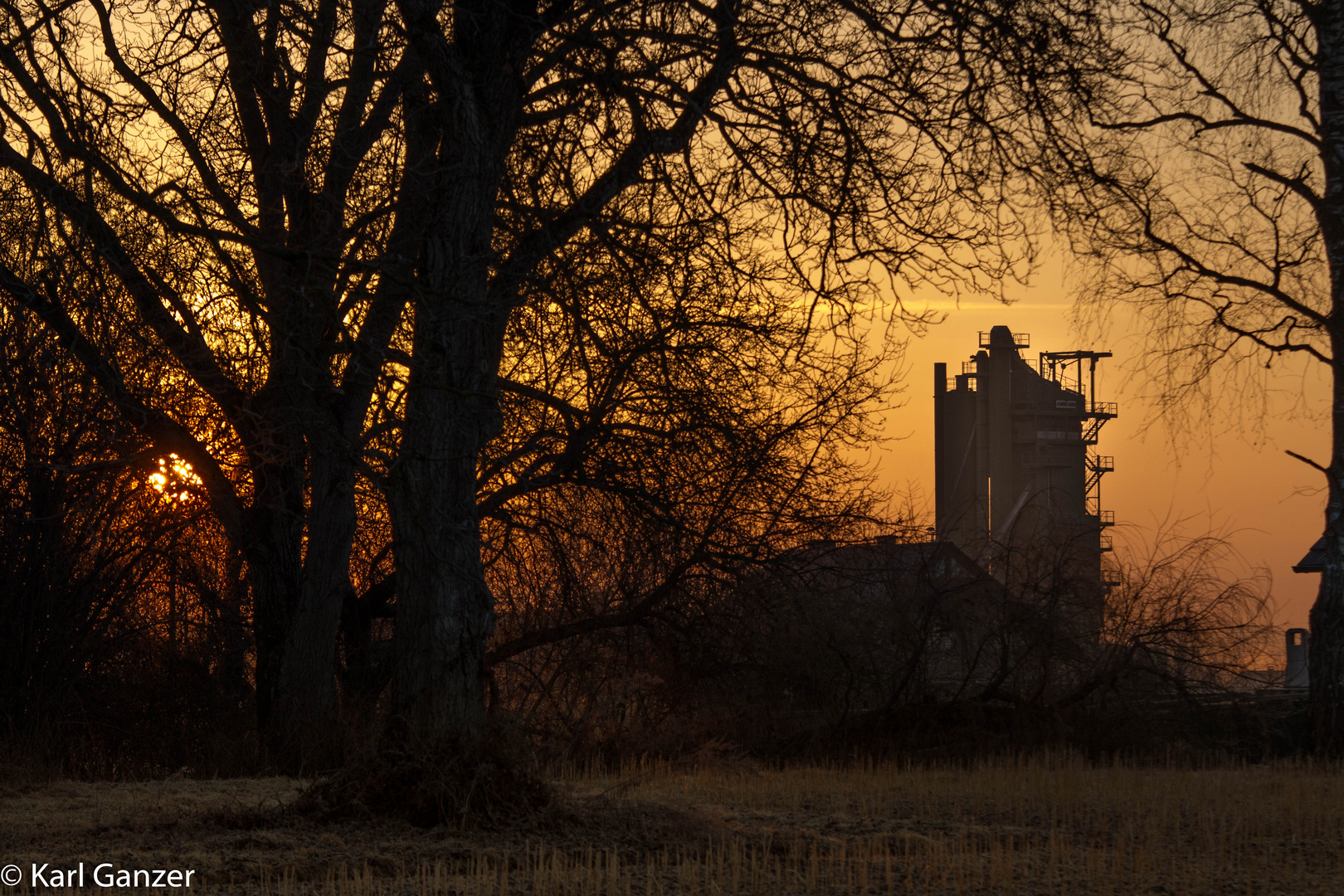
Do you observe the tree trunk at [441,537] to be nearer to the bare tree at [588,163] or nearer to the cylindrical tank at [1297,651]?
the bare tree at [588,163]

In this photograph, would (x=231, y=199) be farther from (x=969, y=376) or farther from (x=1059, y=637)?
(x=969, y=376)

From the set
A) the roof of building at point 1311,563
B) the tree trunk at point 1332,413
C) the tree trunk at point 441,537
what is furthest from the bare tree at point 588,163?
the roof of building at point 1311,563

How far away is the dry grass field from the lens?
225 inches

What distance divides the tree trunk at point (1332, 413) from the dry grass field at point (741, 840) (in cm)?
382

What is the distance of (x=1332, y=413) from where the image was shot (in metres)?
13.1

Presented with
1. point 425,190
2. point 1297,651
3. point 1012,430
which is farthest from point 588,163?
point 1012,430

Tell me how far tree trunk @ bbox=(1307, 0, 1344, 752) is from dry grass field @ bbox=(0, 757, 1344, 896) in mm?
3816

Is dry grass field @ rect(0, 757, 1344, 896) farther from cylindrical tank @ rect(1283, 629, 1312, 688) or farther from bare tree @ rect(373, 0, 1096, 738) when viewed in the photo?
cylindrical tank @ rect(1283, 629, 1312, 688)

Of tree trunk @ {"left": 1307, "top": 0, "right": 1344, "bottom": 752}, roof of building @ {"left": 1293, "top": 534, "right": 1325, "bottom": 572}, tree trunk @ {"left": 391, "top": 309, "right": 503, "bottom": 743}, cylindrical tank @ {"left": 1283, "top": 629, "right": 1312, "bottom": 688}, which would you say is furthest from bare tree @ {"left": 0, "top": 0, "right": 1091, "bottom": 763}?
roof of building @ {"left": 1293, "top": 534, "right": 1325, "bottom": 572}

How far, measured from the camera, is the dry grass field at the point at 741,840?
5707 mm

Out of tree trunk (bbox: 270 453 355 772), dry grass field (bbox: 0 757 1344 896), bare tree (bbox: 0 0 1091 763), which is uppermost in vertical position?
bare tree (bbox: 0 0 1091 763)

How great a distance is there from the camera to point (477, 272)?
7727mm

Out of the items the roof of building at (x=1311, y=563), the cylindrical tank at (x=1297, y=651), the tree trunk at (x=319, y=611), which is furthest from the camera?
the roof of building at (x=1311, y=563)

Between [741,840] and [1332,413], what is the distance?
969 cm
